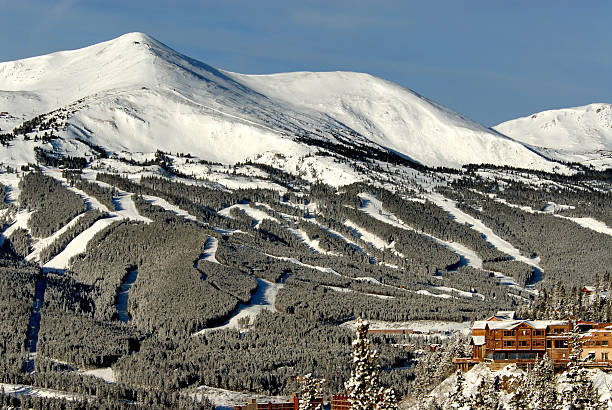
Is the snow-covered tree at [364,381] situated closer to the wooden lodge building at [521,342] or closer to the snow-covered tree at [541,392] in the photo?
the snow-covered tree at [541,392]

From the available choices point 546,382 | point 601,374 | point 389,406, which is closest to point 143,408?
point 601,374

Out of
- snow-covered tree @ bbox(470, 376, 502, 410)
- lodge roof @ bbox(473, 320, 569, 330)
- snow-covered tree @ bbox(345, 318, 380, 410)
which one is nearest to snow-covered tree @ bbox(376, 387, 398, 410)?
snow-covered tree @ bbox(345, 318, 380, 410)

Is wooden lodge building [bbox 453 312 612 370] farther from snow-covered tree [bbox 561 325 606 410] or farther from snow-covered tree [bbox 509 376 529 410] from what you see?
snow-covered tree [bbox 561 325 606 410]

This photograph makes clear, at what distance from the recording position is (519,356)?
148125 mm

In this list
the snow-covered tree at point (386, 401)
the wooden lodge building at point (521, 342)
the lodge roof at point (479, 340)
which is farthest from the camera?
the lodge roof at point (479, 340)

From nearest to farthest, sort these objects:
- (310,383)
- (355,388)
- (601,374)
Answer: (355,388) < (310,383) < (601,374)

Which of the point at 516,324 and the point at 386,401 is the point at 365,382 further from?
the point at 516,324

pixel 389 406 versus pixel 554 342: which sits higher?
pixel 554 342

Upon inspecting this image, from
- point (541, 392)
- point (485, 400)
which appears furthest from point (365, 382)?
point (541, 392)

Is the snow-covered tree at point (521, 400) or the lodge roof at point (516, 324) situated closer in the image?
the snow-covered tree at point (521, 400)

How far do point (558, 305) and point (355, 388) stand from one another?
133 meters

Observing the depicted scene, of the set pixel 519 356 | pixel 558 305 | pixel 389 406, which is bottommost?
pixel 389 406

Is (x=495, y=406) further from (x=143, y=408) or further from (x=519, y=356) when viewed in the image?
(x=143, y=408)

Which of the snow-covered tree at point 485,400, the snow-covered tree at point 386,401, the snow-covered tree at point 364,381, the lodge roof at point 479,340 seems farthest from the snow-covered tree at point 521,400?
the lodge roof at point 479,340
